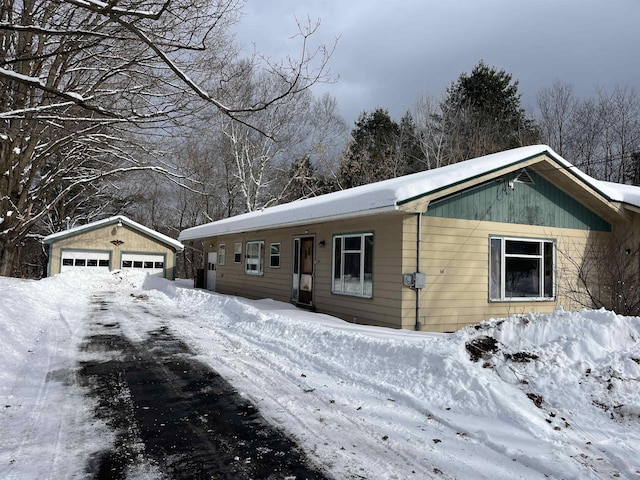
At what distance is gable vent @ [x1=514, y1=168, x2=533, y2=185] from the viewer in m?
10.6

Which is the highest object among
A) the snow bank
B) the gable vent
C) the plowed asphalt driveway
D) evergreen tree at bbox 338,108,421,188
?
evergreen tree at bbox 338,108,421,188

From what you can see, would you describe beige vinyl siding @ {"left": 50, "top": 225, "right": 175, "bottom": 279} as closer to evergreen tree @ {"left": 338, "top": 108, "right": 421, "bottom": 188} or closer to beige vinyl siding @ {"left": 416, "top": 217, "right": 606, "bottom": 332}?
evergreen tree @ {"left": 338, "top": 108, "right": 421, "bottom": 188}

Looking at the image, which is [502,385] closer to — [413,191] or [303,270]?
[413,191]

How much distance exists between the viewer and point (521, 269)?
35.2ft

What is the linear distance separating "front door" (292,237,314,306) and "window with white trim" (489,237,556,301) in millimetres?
4568

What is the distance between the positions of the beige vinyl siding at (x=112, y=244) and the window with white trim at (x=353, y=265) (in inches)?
714

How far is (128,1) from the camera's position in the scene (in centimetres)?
655

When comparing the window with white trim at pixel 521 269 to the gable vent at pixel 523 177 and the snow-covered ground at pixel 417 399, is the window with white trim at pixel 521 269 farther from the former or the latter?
the snow-covered ground at pixel 417 399

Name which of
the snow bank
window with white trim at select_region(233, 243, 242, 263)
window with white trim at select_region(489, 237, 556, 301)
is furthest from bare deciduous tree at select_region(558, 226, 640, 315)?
window with white trim at select_region(233, 243, 242, 263)

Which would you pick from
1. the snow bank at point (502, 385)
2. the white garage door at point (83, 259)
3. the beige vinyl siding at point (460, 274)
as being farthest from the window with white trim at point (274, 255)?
the white garage door at point (83, 259)

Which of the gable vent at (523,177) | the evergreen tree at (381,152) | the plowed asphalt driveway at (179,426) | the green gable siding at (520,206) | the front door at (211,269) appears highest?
the evergreen tree at (381,152)

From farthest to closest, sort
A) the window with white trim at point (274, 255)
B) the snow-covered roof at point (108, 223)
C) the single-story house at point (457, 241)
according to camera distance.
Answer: the snow-covered roof at point (108, 223) < the window with white trim at point (274, 255) < the single-story house at point (457, 241)

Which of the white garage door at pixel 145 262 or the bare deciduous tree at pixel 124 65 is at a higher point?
the bare deciduous tree at pixel 124 65

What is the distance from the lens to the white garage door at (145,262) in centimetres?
2541
